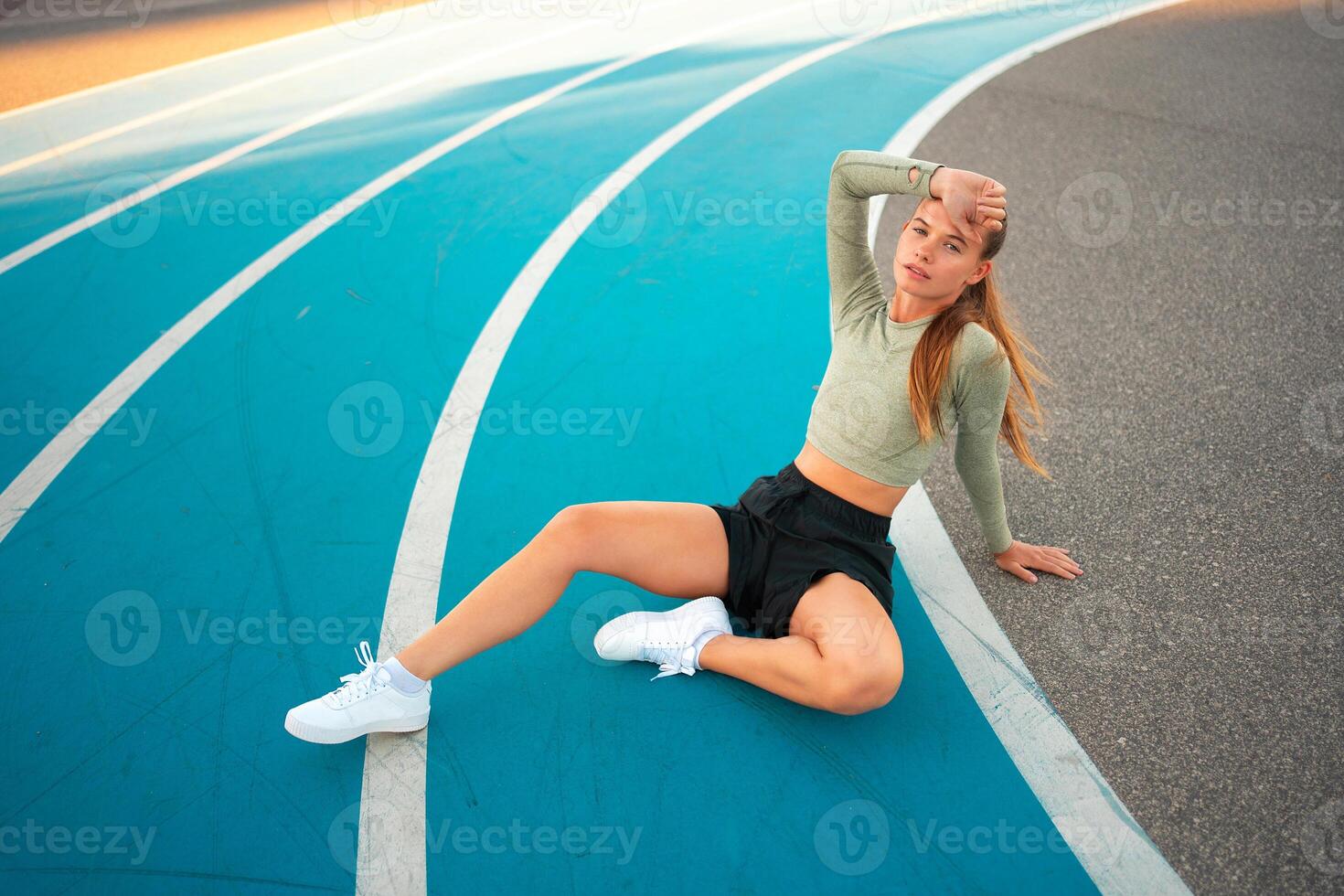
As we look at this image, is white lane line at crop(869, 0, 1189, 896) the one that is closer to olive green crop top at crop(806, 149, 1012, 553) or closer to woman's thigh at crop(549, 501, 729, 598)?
olive green crop top at crop(806, 149, 1012, 553)

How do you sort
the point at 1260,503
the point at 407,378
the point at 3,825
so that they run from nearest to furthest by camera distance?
the point at 3,825
the point at 1260,503
the point at 407,378

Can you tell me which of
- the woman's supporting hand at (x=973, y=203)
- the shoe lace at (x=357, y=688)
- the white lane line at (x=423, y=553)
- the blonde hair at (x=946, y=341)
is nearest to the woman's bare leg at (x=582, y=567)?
the shoe lace at (x=357, y=688)

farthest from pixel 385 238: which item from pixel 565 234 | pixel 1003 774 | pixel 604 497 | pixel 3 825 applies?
pixel 1003 774

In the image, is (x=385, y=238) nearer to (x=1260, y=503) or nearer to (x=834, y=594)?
(x=834, y=594)

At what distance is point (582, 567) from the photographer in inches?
121

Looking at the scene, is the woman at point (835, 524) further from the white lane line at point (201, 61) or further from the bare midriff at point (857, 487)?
the white lane line at point (201, 61)

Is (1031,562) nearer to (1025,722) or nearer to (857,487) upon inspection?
(1025,722)

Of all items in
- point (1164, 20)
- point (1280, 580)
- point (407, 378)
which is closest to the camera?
point (1280, 580)

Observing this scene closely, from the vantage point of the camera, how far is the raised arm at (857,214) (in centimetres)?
311

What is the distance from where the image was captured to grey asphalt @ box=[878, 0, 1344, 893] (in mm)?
2857

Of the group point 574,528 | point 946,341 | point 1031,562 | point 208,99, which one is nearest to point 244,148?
point 208,99

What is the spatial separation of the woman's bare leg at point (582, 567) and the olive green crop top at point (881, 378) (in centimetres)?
56

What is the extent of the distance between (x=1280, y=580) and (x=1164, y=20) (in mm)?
8549

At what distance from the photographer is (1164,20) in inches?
384
